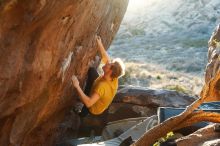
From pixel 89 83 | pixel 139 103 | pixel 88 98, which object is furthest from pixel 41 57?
pixel 139 103

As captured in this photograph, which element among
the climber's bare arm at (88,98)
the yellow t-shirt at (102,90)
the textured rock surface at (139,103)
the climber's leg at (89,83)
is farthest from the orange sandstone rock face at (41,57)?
the textured rock surface at (139,103)

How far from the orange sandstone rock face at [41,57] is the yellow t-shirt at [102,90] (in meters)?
0.77

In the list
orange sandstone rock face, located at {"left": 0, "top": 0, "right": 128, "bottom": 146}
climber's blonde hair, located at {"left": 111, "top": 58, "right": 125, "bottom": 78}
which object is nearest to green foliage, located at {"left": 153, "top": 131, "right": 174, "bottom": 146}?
climber's blonde hair, located at {"left": 111, "top": 58, "right": 125, "bottom": 78}

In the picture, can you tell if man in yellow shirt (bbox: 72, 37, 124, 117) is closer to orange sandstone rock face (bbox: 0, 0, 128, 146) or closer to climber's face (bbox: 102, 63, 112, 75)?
climber's face (bbox: 102, 63, 112, 75)

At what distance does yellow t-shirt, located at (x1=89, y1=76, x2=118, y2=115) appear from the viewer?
39.3ft

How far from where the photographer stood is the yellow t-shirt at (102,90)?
12.0 m

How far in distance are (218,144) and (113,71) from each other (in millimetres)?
4646

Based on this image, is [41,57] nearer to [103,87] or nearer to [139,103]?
[103,87]

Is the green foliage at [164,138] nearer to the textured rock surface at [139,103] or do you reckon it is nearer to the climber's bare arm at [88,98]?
the climber's bare arm at [88,98]

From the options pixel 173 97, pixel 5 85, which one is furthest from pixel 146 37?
pixel 5 85

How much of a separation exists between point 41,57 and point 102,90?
252 cm

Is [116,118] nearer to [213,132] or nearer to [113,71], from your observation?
[113,71]

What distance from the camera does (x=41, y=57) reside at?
992 cm

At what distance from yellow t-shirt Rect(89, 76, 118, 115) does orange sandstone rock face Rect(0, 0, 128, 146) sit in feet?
2.54
